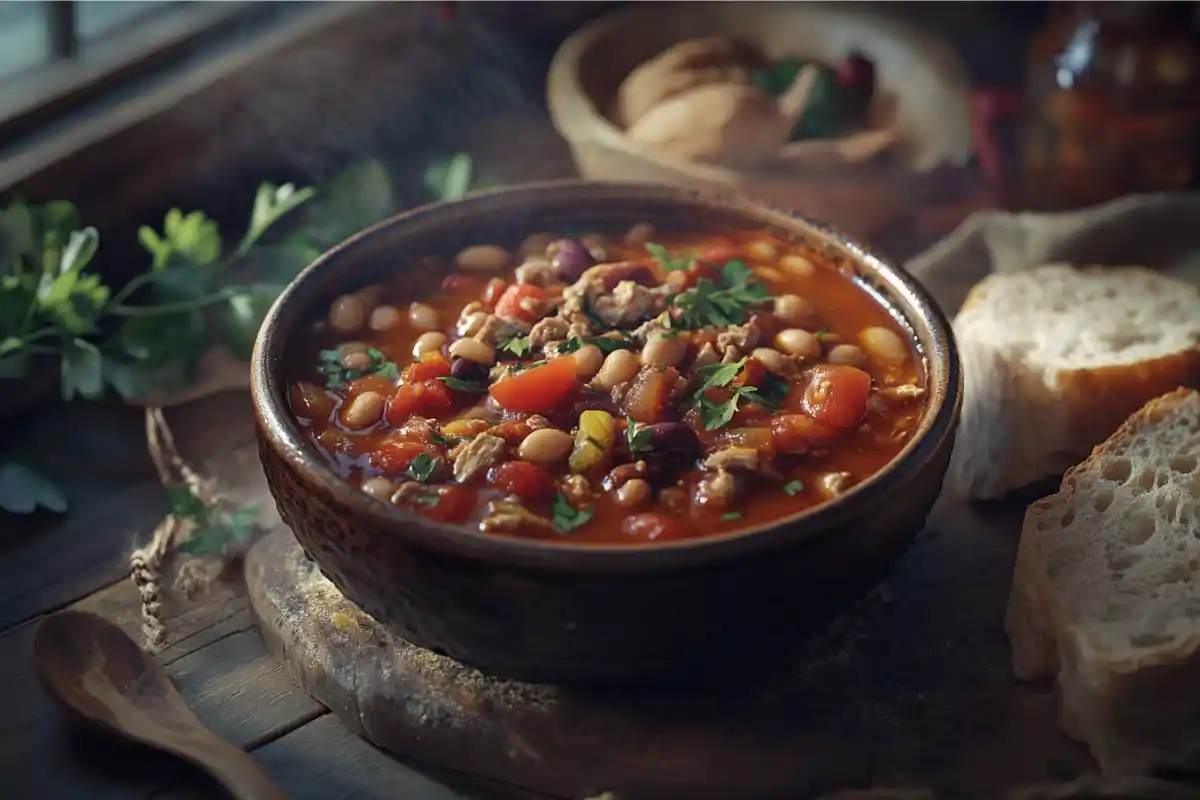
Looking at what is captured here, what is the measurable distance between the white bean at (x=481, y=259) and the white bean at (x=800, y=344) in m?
0.65

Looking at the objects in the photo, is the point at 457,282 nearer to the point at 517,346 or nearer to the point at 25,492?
the point at 517,346

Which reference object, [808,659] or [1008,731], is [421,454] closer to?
[808,659]

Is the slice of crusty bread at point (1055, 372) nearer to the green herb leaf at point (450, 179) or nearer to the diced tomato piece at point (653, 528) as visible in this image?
the diced tomato piece at point (653, 528)

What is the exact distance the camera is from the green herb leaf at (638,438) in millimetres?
2230

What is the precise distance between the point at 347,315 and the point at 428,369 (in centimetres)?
26

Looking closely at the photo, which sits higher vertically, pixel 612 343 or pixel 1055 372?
pixel 612 343

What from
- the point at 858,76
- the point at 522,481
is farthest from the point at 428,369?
the point at 858,76

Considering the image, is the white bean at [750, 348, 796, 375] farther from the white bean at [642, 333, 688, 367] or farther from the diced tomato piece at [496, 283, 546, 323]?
the diced tomato piece at [496, 283, 546, 323]

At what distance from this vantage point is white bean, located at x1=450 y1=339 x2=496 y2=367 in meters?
2.48

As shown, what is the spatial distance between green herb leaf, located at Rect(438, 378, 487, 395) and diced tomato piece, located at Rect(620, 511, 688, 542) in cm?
46

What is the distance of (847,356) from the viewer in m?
2.52

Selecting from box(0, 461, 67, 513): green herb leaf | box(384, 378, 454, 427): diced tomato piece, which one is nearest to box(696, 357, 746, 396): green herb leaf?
box(384, 378, 454, 427): diced tomato piece

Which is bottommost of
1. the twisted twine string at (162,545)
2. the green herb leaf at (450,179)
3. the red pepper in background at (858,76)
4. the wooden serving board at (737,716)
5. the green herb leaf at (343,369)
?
the twisted twine string at (162,545)

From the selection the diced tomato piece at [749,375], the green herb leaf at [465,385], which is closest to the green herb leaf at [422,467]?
the green herb leaf at [465,385]
